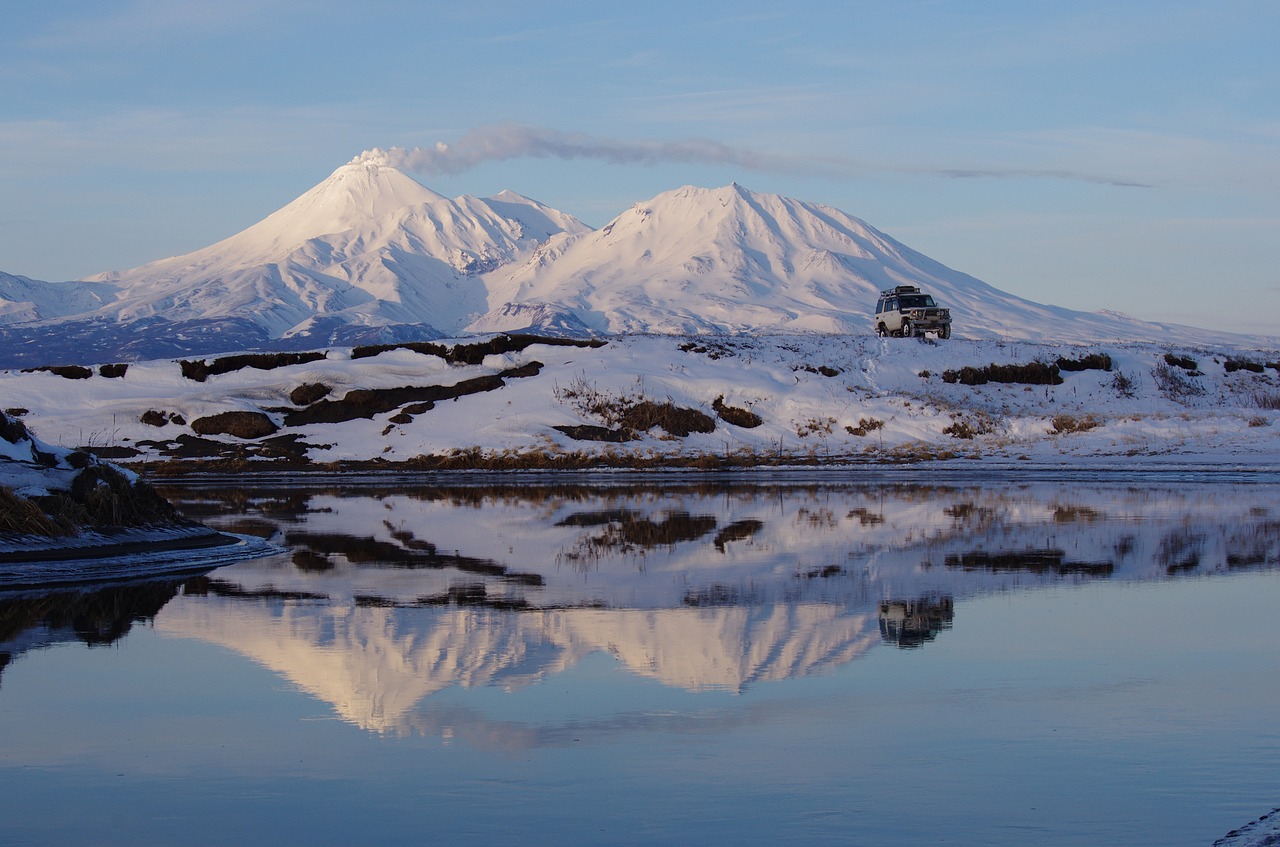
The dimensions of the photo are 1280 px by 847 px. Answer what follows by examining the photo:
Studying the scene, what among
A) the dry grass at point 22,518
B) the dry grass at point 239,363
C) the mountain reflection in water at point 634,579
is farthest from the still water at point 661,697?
the dry grass at point 239,363

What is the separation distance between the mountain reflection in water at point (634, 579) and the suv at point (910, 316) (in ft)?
115

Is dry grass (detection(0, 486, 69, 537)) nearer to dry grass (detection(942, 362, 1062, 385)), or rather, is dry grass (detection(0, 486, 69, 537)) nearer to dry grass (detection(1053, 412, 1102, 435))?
dry grass (detection(1053, 412, 1102, 435))

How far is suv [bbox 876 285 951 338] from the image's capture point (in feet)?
219

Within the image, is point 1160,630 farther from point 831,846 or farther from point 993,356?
point 993,356

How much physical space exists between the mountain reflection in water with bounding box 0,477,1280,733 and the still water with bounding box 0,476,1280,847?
0.08 metres

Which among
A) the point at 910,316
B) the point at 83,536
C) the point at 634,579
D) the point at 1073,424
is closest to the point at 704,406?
the point at 1073,424

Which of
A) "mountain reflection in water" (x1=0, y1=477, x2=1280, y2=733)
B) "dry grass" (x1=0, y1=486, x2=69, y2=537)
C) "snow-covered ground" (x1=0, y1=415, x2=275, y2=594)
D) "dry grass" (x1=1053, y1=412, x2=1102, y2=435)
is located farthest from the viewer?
"dry grass" (x1=1053, y1=412, x2=1102, y2=435)

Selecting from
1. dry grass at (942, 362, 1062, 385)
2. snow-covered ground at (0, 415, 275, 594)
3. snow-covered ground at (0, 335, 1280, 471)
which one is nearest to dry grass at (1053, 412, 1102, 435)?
snow-covered ground at (0, 335, 1280, 471)

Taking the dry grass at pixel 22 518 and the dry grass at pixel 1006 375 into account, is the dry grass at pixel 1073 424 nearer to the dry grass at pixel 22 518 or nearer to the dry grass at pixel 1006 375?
the dry grass at pixel 1006 375

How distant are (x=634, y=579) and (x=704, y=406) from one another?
1459 inches

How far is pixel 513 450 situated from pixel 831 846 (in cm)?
4277

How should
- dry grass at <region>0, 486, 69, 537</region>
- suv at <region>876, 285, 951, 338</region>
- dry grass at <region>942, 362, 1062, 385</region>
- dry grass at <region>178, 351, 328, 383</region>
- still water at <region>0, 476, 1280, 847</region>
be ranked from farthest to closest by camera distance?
suv at <region>876, 285, 951, 338</region>
dry grass at <region>178, 351, 328, 383</region>
dry grass at <region>942, 362, 1062, 385</region>
dry grass at <region>0, 486, 69, 537</region>
still water at <region>0, 476, 1280, 847</region>

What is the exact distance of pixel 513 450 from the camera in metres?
49.6

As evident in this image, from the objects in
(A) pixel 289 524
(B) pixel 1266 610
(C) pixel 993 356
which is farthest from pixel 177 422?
(B) pixel 1266 610
